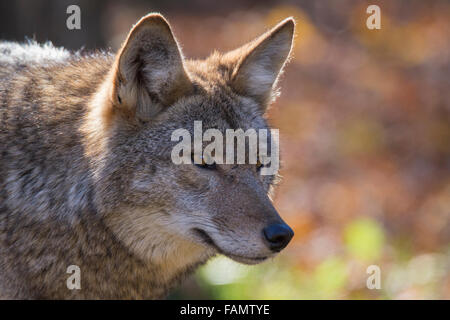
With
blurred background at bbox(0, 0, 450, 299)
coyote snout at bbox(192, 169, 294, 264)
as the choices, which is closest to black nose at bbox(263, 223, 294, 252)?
coyote snout at bbox(192, 169, 294, 264)

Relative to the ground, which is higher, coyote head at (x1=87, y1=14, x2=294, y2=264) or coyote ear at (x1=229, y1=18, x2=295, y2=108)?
coyote ear at (x1=229, y1=18, x2=295, y2=108)

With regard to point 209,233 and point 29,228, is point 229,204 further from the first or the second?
point 29,228

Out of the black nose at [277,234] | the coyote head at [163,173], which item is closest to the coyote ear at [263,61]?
the coyote head at [163,173]

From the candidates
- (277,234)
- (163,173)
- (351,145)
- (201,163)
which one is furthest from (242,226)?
(351,145)

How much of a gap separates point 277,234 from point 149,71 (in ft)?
4.53

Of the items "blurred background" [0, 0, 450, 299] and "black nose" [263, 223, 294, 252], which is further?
"blurred background" [0, 0, 450, 299]

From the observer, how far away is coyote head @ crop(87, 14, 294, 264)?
4.02m

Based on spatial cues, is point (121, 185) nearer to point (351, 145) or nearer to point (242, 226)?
point (242, 226)

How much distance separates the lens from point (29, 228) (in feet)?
13.8

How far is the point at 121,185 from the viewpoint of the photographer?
412 cm

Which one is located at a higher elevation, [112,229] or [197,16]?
[197,16]

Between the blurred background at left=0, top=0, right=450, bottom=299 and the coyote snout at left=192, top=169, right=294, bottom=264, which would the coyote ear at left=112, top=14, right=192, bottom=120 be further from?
the blurred background at left=0, top=0, right=450, bottom=299
